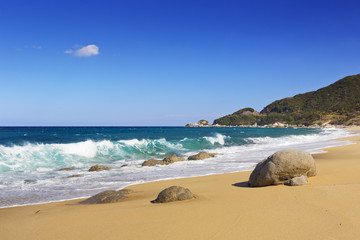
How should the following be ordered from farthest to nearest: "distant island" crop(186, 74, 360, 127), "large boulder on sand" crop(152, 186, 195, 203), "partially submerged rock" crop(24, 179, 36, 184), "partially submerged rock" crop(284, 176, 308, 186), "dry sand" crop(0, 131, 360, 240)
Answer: "distant island" crop(186, 74, 360, 127) → "partially submerged rock" crop(24, 179, 36, 184) → "partially submerged rock" crop(284, 176, 308, 186) → "large boulder on sand" crop(152, 186, 195, 203) → "dry sand" crop(0, 131, 360, 240)

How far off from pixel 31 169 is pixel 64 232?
13079 millimetres

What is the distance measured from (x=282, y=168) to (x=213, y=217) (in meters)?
3.62

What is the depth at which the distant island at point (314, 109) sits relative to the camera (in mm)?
114062

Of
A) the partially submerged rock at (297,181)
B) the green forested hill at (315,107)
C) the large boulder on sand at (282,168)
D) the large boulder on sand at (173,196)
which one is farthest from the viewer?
the green forested hill at (315,107)

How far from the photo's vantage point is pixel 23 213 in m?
6.90

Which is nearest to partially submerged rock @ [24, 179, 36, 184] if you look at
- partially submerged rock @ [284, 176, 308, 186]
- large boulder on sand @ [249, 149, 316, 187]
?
large boulder on sand @ [249, 149, 316, 187]

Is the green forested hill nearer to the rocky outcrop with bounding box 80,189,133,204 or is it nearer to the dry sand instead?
the dry sand

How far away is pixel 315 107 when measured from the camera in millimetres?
153500

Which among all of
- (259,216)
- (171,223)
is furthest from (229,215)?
(171,223)

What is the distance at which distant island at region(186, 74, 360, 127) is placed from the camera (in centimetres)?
11406

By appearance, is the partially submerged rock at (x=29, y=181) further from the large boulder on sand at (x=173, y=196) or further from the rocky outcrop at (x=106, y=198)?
the large boulder on sand at (x=173, y=196)

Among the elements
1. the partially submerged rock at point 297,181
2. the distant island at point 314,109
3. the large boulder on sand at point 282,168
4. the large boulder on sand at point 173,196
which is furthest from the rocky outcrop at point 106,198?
the distant island at point 314,109

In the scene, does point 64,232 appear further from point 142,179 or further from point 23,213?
point 142,179

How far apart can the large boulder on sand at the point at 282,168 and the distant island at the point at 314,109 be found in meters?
110
